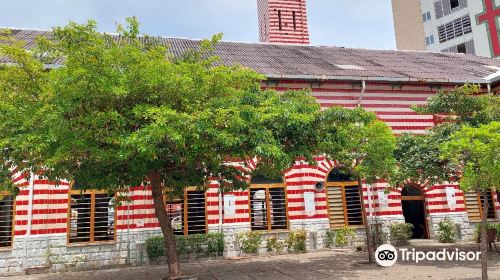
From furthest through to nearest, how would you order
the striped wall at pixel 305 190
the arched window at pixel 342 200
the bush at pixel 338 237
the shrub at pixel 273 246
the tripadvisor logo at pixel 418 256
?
the arched window at pixel 342 200, the bush at pixel 338 237, the shrub at pixel 273 246, the striped wall at pixel 305 190, the tripadvisor logo at pixel 418 256

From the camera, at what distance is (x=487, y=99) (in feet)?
40.4

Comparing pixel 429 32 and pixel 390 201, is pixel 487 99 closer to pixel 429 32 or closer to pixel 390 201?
pixel 390 201

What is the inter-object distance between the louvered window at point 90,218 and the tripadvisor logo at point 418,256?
9.03m

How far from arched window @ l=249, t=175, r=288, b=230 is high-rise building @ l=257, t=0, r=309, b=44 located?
1218 cm

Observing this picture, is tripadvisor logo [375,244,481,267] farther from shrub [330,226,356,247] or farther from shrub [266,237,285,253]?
shrub [266,237,285,253]

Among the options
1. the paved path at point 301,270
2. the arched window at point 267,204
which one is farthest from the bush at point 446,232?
the arched window at point 267,204

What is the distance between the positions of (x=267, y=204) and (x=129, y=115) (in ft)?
28.0

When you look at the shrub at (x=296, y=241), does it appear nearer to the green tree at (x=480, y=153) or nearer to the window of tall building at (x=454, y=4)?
the green tree at (x=480, y=153)

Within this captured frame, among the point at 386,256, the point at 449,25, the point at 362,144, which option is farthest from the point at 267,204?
the point at 449,25

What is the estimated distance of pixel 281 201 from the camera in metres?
15.8

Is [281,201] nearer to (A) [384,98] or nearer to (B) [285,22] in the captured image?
(A) [384,98]

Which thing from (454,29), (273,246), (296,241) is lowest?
(273,246)

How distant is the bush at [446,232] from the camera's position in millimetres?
15689

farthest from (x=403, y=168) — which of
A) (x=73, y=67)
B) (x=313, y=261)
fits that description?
(x=73, y=67)
